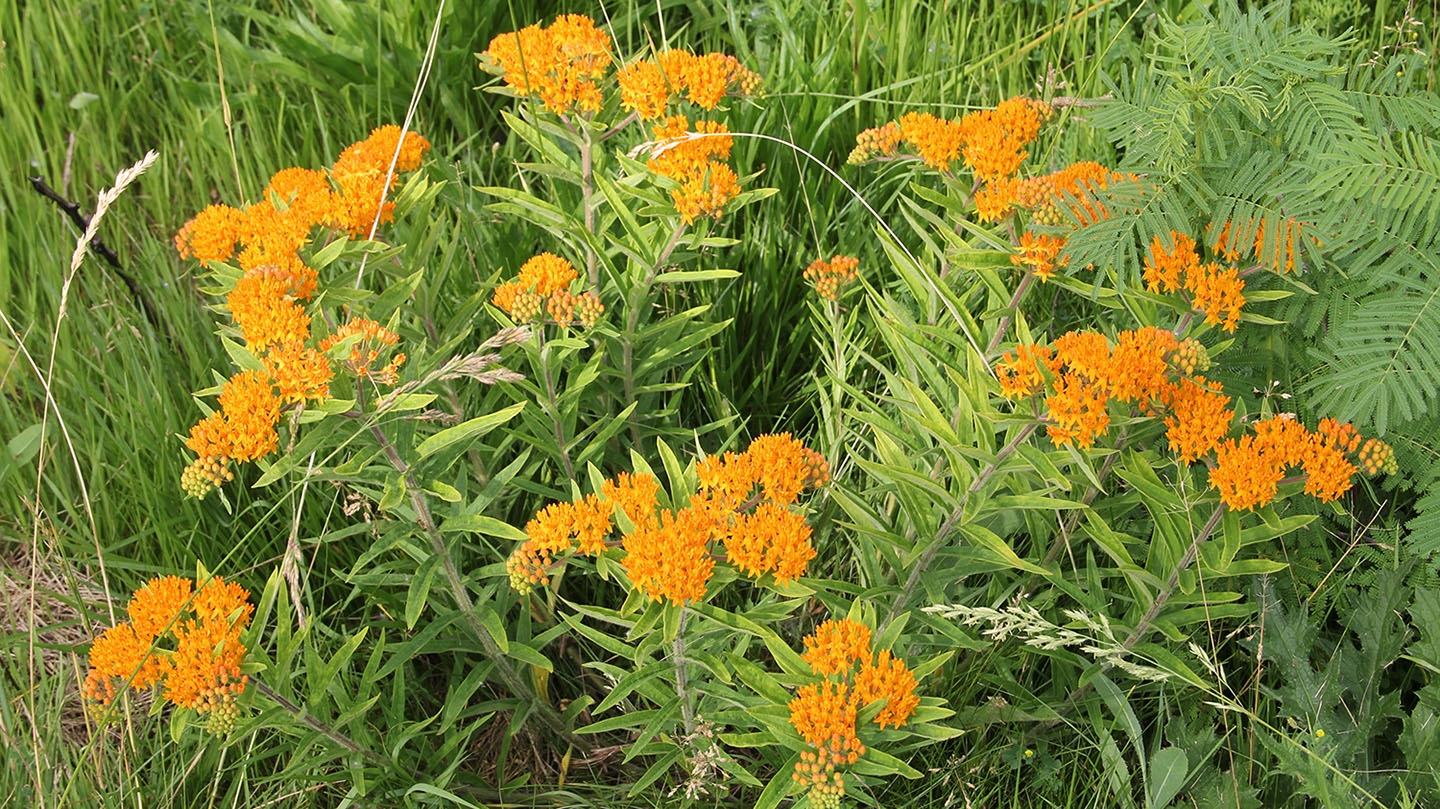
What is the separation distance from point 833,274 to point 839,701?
1.15m

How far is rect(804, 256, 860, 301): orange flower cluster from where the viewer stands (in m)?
2.65

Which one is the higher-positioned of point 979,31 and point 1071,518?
point 979,31

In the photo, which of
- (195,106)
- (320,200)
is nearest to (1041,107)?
(320,200)

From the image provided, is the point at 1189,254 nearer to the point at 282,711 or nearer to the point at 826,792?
the point at 826,792

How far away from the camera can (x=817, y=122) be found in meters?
3.45

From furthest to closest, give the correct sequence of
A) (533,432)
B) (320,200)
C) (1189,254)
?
(533,432), (320,200), (1189,254)

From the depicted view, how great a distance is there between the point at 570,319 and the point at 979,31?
2.08 m

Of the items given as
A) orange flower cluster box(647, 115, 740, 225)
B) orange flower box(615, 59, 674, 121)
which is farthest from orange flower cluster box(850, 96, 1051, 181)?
orange flower box(615, 59, 674, 121)

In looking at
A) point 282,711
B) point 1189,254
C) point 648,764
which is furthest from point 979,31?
point 282,711

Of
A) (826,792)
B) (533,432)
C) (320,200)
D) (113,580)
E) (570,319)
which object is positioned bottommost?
(113,580)

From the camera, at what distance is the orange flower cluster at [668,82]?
2562mm

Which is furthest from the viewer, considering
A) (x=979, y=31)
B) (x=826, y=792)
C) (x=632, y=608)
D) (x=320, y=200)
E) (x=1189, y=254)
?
(x=979, y=31)

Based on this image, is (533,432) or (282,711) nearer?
(282,711)

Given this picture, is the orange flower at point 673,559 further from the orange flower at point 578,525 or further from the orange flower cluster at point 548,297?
the orange flower cluster at point 548,297
